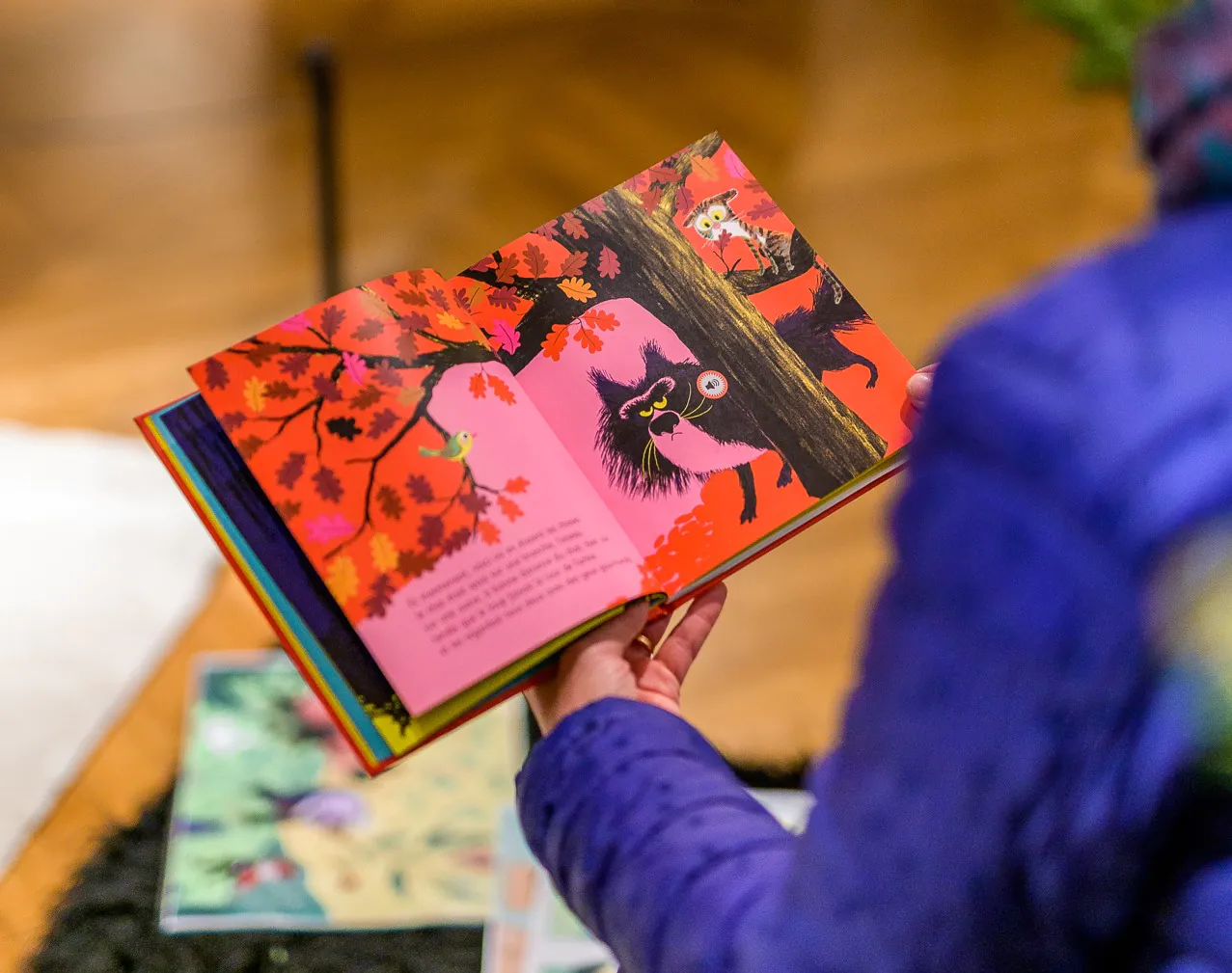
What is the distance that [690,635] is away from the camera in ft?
2.67

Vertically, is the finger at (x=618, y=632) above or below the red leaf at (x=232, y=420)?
below

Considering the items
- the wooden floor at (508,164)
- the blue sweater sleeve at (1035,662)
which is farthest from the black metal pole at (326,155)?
the blue sweater sleeve at (1035,662)

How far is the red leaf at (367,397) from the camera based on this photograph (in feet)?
2.41

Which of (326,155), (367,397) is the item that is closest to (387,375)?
(367,397)

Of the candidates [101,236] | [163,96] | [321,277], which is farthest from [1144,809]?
[163,96]

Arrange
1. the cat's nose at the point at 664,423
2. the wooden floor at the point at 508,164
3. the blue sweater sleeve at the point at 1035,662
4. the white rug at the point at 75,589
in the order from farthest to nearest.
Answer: the wooden floor at the point at 508,164 → the white rug at the point at 75,589 → the cat's nose at the point at 664,423 → the blue sweater sleeve at the point at 1035,662

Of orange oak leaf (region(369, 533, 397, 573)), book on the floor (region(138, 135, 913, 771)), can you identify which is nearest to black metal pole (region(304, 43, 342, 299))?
book on the floor (region(138, 135, 913, 771))

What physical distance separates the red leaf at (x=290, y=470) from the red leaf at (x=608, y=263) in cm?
24

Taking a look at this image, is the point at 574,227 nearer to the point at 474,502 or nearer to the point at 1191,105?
the point at 474,502

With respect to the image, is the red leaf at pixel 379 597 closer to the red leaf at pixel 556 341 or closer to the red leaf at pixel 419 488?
the red leaf at pixel 419 488

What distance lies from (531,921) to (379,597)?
2.20 feet

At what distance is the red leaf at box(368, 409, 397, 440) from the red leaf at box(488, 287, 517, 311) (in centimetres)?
12

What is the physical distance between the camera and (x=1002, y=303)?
326mm

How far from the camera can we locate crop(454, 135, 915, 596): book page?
2.52ft
